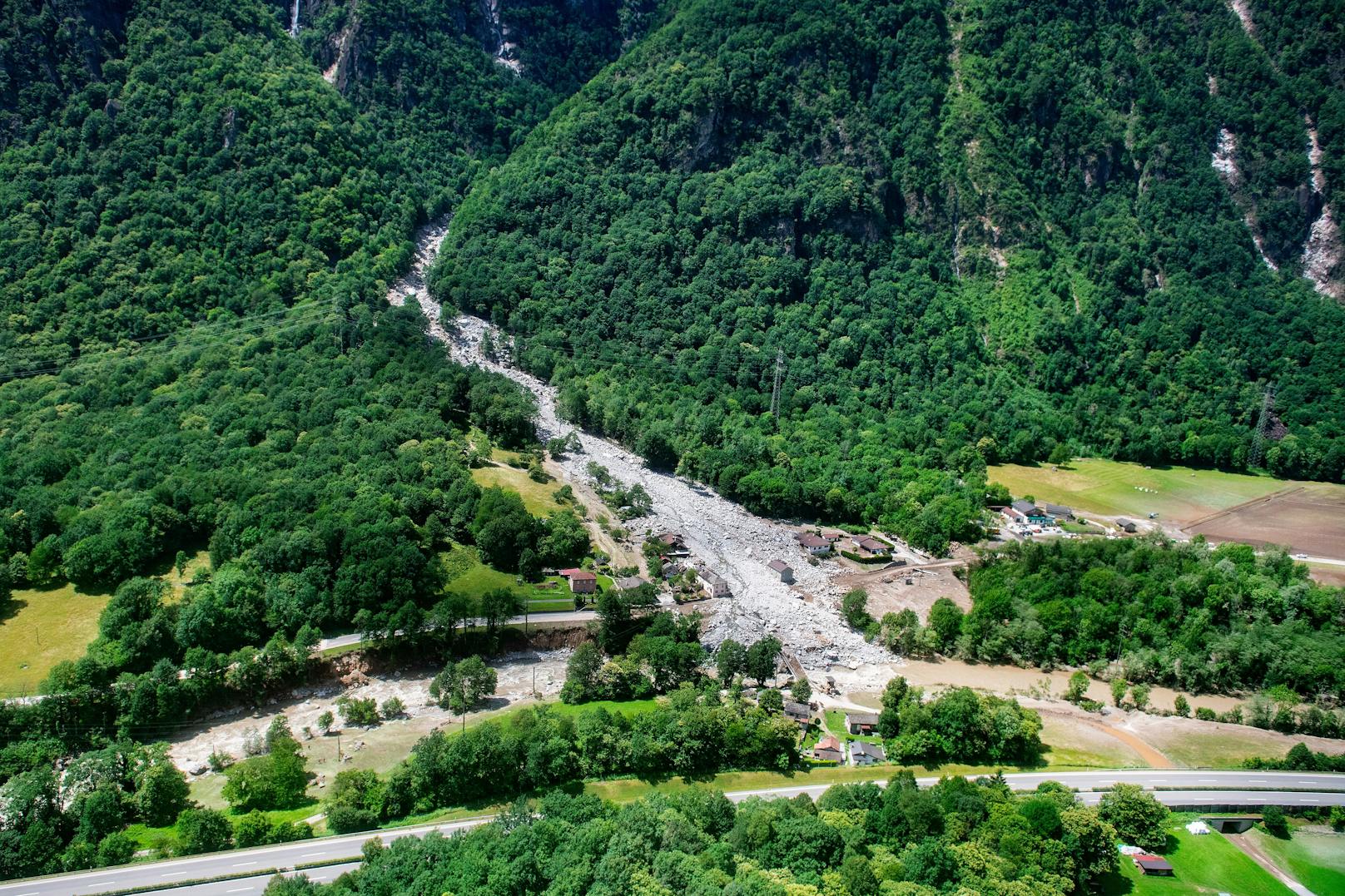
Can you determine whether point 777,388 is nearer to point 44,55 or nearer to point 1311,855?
point 1311,855

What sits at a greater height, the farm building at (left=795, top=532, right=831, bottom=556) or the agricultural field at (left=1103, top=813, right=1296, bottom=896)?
the farm building at (left=795, top=532, right=831, bottom=556)

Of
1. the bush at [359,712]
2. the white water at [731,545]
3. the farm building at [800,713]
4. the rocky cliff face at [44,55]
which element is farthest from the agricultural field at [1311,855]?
Answer: the rocky cliff face at [44,55]

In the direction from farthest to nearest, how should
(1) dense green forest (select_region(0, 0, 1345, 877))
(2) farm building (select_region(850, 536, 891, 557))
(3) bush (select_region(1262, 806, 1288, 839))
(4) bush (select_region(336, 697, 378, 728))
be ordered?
1. (2) farm building (select_region(850, 536, 891, 557))
2. (4) bush (select_region(336, 697, 378, 728))
3. (1) dense green forest (select_region(0, 0, 1345, 877))
4. (3) bush (select_region(1262, 806, 1288, 839))

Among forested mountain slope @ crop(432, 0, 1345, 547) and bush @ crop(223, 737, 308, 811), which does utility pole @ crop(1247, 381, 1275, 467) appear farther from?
bush @ crop(223, 737, 308, 811)

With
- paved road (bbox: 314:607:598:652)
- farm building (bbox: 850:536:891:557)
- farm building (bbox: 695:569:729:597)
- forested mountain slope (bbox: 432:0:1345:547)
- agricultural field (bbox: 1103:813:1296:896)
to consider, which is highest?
forested mountain slope (bbox: 432:0:1345:547)

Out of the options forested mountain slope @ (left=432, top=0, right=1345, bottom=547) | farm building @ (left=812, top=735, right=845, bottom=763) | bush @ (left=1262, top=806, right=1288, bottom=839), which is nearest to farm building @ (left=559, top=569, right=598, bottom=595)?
farm building @ (left=812, top=735, right=845, bottom=763)

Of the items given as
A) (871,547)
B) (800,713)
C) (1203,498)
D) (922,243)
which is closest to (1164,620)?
(871,547)

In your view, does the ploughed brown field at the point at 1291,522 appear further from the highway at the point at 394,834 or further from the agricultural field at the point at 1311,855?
the agricultural field at the point at 1311,855
